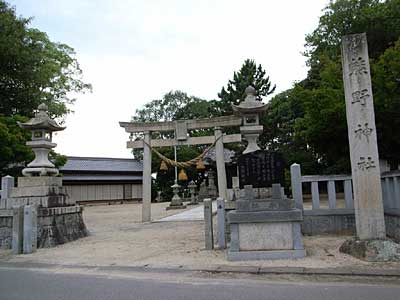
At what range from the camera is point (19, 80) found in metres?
19.5

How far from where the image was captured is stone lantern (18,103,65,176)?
10321 mm

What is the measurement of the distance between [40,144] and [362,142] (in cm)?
914

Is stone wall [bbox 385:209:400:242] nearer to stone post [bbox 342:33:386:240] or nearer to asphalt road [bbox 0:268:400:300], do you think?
stone post [bbox 342:33:386:240]

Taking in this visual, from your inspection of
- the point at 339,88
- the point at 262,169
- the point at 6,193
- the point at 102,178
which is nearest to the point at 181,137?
the point at 339,88

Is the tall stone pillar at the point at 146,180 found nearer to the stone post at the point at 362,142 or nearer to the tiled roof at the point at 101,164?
the stone post at the point at 362,142

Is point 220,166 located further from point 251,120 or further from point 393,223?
point 393,223

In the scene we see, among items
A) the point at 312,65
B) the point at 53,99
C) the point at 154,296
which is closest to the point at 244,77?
the point at 312,65

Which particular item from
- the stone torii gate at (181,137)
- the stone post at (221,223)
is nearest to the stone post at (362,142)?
the stone post at (221,223)

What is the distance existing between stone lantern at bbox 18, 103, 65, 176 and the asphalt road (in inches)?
190

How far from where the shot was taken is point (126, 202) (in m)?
39.6

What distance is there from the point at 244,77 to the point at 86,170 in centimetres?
2064

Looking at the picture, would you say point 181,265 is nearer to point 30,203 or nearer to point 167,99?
point 30,203

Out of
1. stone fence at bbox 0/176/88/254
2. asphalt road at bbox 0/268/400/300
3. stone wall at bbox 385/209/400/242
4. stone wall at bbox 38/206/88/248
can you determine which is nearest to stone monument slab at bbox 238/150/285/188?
asphalt road at bbox 0/268/400/300

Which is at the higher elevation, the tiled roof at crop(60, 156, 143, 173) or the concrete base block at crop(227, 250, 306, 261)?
the tiled roof at crop(60, 156, 143, 173)
